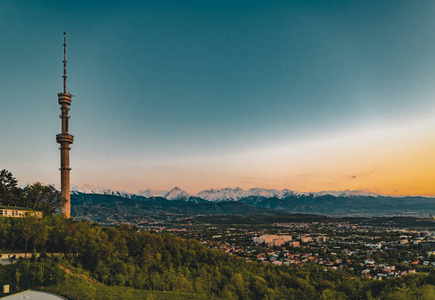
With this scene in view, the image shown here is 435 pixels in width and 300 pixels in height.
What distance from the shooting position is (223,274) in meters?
48.0

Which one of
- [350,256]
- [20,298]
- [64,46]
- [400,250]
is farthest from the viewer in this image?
[400,250]

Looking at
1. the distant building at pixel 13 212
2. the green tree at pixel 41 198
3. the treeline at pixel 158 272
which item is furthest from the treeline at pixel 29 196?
the treeline at pixel 158 272

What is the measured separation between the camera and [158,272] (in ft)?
144

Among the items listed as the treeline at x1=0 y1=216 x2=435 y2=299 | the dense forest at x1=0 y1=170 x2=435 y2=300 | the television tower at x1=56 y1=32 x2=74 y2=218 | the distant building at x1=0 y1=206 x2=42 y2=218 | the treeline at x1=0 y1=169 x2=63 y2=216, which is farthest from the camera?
the television tower at x1=56 y1=32 x2=74 y2=218

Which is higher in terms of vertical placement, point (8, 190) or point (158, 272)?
point (8, 190)

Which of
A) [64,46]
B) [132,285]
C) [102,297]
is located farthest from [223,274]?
[64,46]

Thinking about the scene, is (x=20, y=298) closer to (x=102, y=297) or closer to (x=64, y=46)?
(x=102, y=297)

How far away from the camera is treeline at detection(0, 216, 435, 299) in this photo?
38969 millimetres

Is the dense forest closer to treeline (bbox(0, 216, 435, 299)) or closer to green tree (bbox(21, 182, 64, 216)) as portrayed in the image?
treeline (bbox(0, 216, 435, 299))

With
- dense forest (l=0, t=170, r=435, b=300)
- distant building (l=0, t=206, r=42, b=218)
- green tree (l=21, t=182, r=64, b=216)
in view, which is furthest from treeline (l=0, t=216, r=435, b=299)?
green tree (l=21, t=182, r=64, b=216)

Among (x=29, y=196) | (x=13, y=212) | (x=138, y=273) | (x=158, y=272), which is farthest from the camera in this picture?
(x=29, y=196)

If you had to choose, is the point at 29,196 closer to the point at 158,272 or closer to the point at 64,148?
the point at 64,148

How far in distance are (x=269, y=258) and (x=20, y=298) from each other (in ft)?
212

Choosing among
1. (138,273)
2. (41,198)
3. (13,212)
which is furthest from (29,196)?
(138,273)
